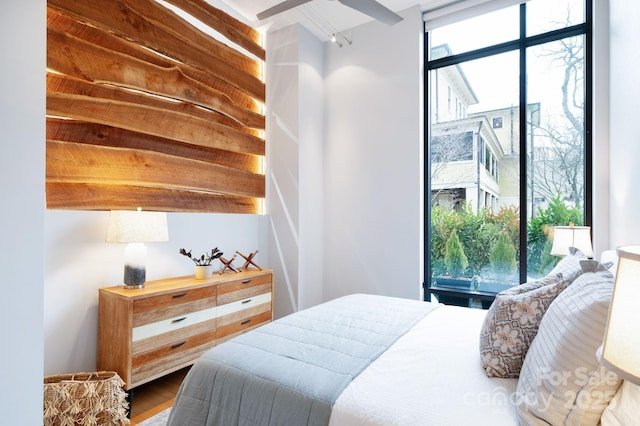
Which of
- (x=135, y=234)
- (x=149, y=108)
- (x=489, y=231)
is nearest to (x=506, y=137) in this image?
(x=489, y=231)

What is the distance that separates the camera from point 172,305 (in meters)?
2.39

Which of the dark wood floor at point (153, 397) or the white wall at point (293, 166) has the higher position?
the white wall at point (293, 166)

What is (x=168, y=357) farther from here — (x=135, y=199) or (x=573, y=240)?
(x=573, y=240)

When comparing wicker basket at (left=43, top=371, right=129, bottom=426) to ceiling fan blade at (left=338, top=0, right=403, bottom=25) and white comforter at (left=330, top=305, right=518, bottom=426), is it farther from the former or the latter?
ceiling fan blade at (left=338, top=0, right=403, bottom=25)

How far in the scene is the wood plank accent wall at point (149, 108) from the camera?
86.0 inches

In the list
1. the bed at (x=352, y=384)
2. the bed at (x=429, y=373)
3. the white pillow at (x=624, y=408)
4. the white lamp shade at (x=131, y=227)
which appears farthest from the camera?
the white lamp shade at (x=131, y=227)

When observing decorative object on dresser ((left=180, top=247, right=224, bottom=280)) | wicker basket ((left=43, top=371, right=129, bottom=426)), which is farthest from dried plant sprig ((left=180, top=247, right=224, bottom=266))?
wicker basket ((left=43, top=371, right=129, bottom=426))

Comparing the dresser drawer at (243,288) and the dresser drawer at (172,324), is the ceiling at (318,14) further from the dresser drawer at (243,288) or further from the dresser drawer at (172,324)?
the dresser drawer at (172,324)

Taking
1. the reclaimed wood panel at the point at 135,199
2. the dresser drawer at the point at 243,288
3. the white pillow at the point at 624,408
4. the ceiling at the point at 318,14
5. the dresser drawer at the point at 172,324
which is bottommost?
the dresser drawer at the point at 172,324

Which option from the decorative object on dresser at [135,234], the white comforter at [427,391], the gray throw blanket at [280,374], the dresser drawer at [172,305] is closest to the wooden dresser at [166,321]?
the dresser drawer at [172,305]

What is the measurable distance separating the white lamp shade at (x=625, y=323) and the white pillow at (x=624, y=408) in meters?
0.29

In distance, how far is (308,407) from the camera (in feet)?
3.81

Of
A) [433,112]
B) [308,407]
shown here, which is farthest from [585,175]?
[308,407]

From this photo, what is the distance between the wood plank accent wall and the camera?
86.0 inches
